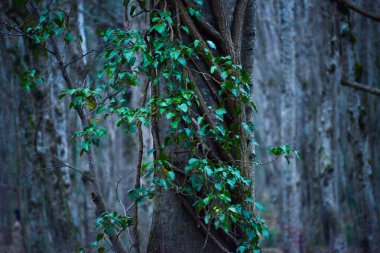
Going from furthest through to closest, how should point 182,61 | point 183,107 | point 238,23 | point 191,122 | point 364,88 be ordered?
1. point 364,88
2. point 238,23
3. point 191,122
4. point 182,61
5. point 183,107

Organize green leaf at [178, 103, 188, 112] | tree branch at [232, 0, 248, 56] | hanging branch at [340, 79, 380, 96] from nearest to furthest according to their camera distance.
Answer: green leaf at [178, 103, 188, 112], tree branch at [232, 0, 248, 56], hanging branch at [340, 79, 380, 96]

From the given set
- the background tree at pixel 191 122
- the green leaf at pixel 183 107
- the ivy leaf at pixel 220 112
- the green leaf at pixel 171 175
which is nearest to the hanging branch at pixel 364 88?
the background tree at pixel 191 122

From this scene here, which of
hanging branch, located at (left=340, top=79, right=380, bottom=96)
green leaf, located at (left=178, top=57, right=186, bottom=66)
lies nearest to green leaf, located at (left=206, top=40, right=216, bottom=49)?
green leaf, located at (left=178, top=57, right=186, bottom=66)

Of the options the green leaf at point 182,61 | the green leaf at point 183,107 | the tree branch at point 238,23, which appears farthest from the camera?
the tree branch at point 238,23

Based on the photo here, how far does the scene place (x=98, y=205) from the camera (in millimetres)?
4156

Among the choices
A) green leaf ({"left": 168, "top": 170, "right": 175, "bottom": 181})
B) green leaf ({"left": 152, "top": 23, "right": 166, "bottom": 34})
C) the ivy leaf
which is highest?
green leaf ({"left": 152, "top": 23, "right": 166, "bottom": 34})

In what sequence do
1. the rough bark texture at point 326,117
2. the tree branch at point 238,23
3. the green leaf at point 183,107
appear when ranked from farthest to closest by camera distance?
the rough bark texture at point 326,117 → the tree branch at point 238,23 → the green leaf at point 183,107

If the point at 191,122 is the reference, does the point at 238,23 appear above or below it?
above

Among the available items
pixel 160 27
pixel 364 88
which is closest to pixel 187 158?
pixel 160 27

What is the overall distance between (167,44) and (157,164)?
97 cm

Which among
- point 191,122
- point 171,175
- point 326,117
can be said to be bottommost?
point 171,175

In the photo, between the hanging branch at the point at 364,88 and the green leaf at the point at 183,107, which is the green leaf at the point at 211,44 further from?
the hanging branch at the point at 364,88

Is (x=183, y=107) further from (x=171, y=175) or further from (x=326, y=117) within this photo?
(x=326, y=117)

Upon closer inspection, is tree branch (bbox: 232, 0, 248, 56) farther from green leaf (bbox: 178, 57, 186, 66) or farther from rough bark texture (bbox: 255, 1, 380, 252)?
rough bark texture (bbox: 255, 1, 380, 252)
